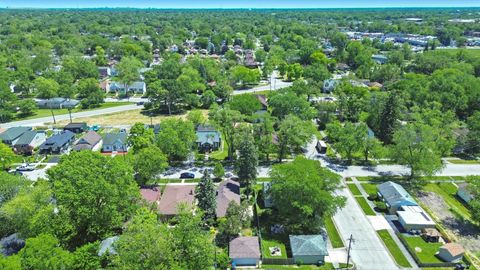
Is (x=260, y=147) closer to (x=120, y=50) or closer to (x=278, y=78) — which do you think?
(x=278, y=78)

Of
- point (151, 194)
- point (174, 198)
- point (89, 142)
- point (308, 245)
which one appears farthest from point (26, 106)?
point (308, 245)

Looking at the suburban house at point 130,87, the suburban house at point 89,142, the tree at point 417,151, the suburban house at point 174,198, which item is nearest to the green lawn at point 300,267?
the suburban house at point 174,198

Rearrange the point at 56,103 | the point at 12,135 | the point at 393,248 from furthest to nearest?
the point at 56,103 → the point at 12,135 → the point at 393,248

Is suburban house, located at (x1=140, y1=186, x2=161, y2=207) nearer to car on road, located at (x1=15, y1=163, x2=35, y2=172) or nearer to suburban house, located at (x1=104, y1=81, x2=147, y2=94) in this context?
car on road, located at (x1=15, y1=163, x2=35, y2=172)

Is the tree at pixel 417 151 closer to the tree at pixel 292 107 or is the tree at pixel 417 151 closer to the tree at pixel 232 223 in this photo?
the tree at pixel 292 107

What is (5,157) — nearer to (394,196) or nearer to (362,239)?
(362,239)

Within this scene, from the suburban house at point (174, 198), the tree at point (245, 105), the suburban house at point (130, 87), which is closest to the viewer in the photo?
the suburban house at point (174, 198)

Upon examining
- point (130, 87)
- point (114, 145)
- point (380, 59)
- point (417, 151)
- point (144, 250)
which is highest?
point (380, 59)
